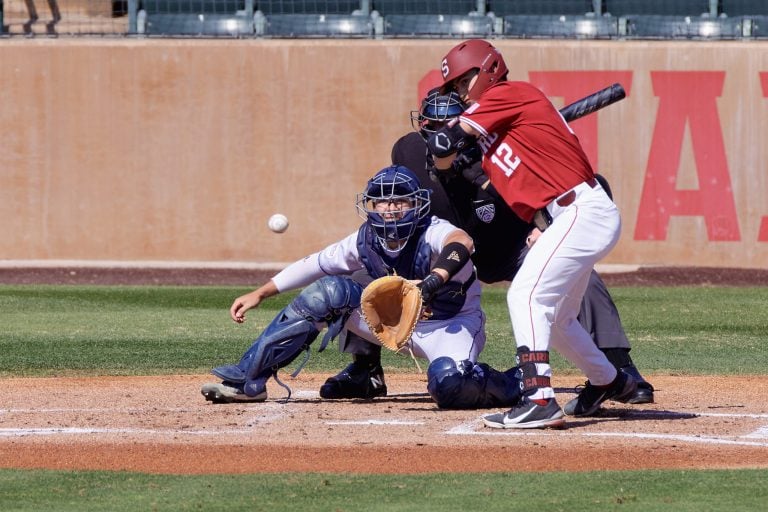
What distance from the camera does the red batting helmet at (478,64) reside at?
19.5 ft

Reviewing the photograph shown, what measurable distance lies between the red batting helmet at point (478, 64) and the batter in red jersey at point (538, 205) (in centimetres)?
18

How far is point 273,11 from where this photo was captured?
63.2ft

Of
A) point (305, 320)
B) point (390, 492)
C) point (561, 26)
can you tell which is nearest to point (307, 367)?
point (305, 320)

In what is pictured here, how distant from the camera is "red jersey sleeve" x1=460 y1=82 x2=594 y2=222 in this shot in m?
5.66

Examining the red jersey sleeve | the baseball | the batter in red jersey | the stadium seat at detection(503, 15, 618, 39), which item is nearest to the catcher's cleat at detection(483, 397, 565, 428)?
the batter in red jersey

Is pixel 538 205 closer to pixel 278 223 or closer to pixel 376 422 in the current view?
pixel 376 422

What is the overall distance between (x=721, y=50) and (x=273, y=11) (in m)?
6.48

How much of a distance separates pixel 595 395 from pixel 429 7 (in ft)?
44.9

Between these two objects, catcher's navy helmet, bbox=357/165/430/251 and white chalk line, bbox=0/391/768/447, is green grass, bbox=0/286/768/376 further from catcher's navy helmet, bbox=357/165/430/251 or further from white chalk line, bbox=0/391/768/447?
catcher's navy helmet, bbox=357/165/430/251

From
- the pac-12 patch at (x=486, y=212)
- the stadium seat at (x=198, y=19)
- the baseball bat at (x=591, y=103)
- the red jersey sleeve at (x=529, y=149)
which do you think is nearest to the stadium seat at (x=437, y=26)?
the stadium seat at (x=198, y=19)

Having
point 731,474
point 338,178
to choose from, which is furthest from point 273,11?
point 731,474

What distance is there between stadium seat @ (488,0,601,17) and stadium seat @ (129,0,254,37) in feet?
12.1

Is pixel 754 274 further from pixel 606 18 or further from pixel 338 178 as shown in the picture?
pixel 338 178

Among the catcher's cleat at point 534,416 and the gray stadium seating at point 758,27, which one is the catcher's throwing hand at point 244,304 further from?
the gray stadium seating at point 758,27
